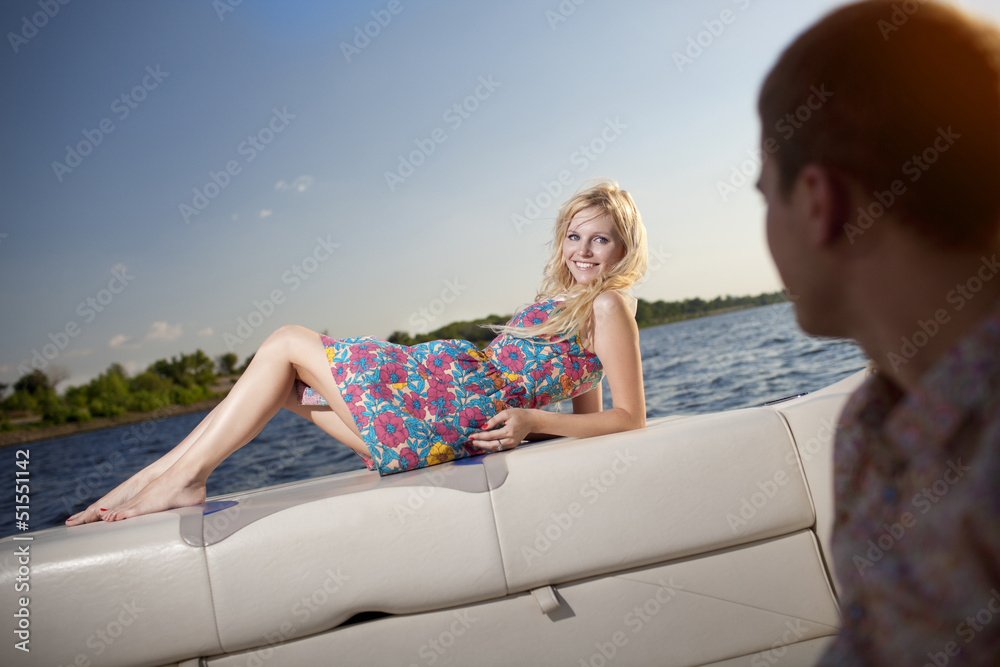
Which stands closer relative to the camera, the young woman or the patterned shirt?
the patterned shirt

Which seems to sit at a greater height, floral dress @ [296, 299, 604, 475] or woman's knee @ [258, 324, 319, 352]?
woman's knee @ [258, 324, 319, 352]

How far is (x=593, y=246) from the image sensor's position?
2.53 meters

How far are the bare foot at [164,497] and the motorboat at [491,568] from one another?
145mm

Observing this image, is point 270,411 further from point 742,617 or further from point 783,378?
point 783,378

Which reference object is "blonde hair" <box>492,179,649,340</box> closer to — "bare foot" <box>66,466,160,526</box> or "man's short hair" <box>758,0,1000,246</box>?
"bare foot" <box>66,466,160,526</box>

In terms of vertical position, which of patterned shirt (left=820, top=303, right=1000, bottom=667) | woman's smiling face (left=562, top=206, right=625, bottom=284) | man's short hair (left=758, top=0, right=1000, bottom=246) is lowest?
patterned shirt (left=820, top=303, right=1000, bottom=667)

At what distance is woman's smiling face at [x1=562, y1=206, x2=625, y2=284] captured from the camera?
98.8 inches

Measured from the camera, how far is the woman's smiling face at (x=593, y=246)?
2510 mm

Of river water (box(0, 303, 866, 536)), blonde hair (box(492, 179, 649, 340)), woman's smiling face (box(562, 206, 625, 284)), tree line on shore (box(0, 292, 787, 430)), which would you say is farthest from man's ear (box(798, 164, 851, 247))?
tree line on shore (box(0, 292, 787, 430))

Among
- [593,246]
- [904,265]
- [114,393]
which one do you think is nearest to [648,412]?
[593,246]

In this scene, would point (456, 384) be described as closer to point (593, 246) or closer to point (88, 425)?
point (593, 246)

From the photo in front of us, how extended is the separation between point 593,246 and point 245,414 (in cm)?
142

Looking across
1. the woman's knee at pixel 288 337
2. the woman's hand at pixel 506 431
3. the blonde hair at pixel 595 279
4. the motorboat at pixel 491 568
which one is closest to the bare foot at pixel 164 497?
the motorboat at pixel 491 568

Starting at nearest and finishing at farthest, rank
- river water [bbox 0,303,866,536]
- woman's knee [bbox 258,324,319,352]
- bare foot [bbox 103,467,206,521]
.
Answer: bare foot [bbox 103,467,206,521] → woman's knee [bbox 258,324,319,352] → river water [bbox 0,303,866,536]
